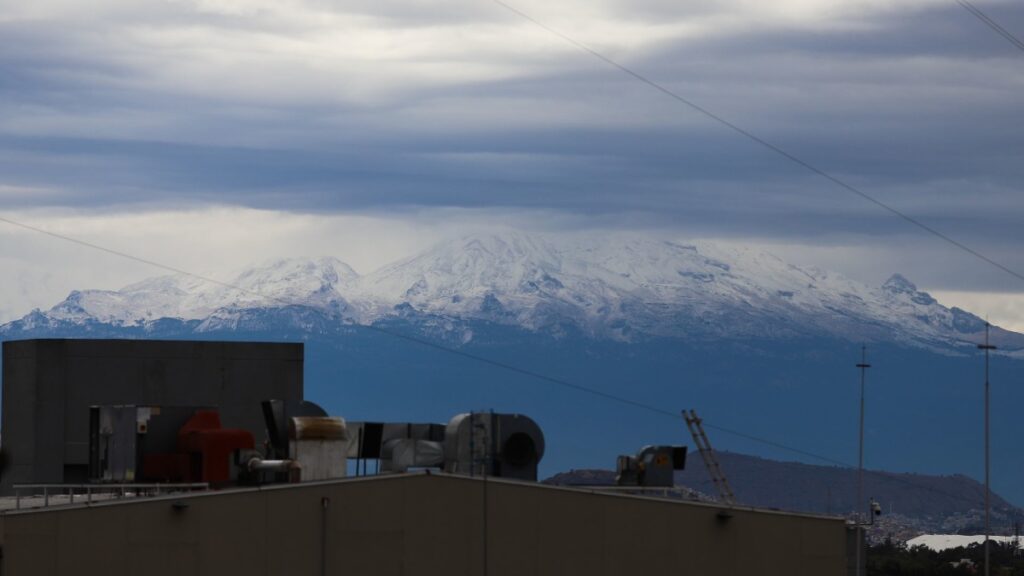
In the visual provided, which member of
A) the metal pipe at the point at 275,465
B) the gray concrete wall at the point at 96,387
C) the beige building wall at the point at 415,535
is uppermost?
the gray concrete wall at the point at 96,387

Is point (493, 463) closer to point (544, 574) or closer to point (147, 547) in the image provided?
point (544, 574)

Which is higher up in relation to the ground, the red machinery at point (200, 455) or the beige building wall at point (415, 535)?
the red machinery at point (200, 455)

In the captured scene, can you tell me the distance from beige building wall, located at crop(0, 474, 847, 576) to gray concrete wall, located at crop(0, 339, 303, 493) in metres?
38.8

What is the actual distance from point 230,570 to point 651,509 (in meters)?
11.2

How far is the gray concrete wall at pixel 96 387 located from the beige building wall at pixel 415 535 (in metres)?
38.8

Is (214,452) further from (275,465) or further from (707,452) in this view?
(707,452)

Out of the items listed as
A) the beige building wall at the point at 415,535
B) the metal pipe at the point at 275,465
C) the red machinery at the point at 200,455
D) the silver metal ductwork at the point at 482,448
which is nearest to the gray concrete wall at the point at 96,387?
the silver metal ductwork at the point at 482,448

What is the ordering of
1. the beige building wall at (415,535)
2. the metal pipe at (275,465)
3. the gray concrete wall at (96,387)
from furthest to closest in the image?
the gray concrete wall at (96,387) → the metal pipe at (275,465) → the beige building wall at (415,535)

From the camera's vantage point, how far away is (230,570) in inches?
1725

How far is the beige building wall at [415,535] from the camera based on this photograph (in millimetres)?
42688

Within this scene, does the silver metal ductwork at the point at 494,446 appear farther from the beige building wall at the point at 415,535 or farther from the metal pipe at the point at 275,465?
the beige building wall at the point at 415,535

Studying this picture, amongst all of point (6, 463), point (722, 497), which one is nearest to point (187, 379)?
point (6, 463)

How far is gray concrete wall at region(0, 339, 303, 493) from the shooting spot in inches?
3250

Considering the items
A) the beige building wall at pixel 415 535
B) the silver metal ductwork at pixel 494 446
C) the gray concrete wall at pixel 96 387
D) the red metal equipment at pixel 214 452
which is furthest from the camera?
the gray concrete wall at pixel 96 387
